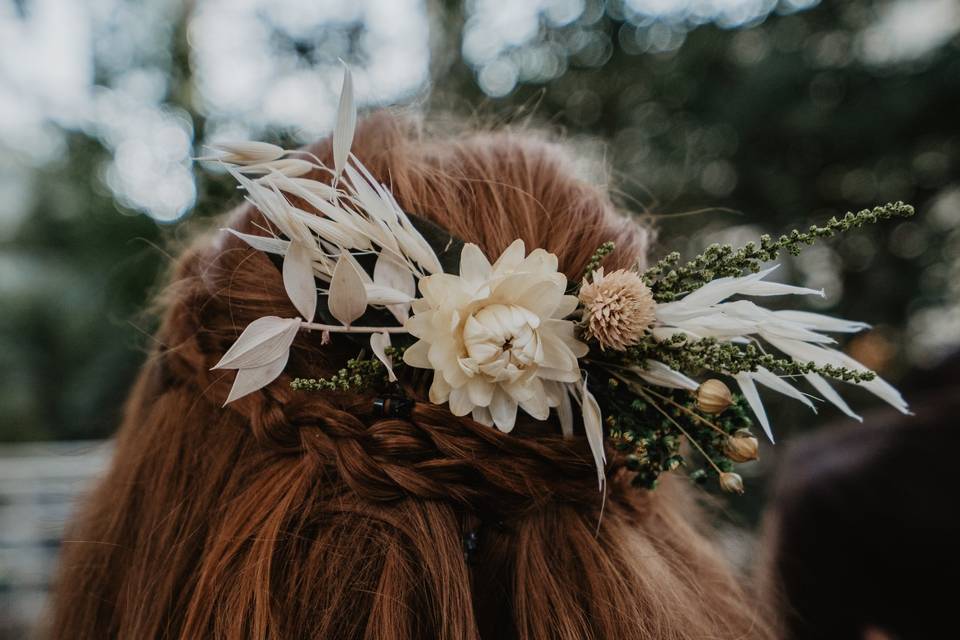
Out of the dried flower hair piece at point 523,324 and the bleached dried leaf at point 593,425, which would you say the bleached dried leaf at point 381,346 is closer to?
the dried flower hair piece at point 523,324

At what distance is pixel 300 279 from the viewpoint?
0.50 m

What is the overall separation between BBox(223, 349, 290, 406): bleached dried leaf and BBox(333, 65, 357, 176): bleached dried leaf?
18 cm

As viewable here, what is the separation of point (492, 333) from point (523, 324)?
1.2 inches

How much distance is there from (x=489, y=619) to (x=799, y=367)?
0.39 m

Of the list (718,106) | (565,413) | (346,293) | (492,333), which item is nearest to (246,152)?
(346,293)

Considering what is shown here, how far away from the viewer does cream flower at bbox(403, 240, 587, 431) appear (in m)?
0.47

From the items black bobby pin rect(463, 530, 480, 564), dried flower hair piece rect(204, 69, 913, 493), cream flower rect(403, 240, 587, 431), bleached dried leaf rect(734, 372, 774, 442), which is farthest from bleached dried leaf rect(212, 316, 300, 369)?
bleached dried leaf rect(734, 372, 774, 442)

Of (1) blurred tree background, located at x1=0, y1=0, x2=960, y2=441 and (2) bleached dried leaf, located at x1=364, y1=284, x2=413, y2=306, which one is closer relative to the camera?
(2) bleached dried leaf, located at x1=364, y1=284, x2=413, y2=306

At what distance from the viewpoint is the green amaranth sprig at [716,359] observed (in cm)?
46

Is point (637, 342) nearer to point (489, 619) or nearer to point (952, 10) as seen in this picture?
point (489, 619)

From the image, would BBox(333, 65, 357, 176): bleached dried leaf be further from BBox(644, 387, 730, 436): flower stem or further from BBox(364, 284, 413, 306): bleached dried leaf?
BBox(644, 387, 730, 436): flower stem

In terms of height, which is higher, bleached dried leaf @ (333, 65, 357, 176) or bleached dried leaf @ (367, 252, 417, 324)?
bleached dried leaf @ (333, 65, 357, 176)

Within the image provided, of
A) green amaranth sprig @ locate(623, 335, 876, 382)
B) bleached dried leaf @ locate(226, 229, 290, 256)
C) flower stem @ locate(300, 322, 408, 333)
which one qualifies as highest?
bleached dried leaf @ locate(226, 229, 290, 256)

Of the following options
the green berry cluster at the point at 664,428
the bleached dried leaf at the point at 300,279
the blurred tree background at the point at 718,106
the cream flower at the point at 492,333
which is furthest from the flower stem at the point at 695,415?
the blurred tree background at the point at 718,106
